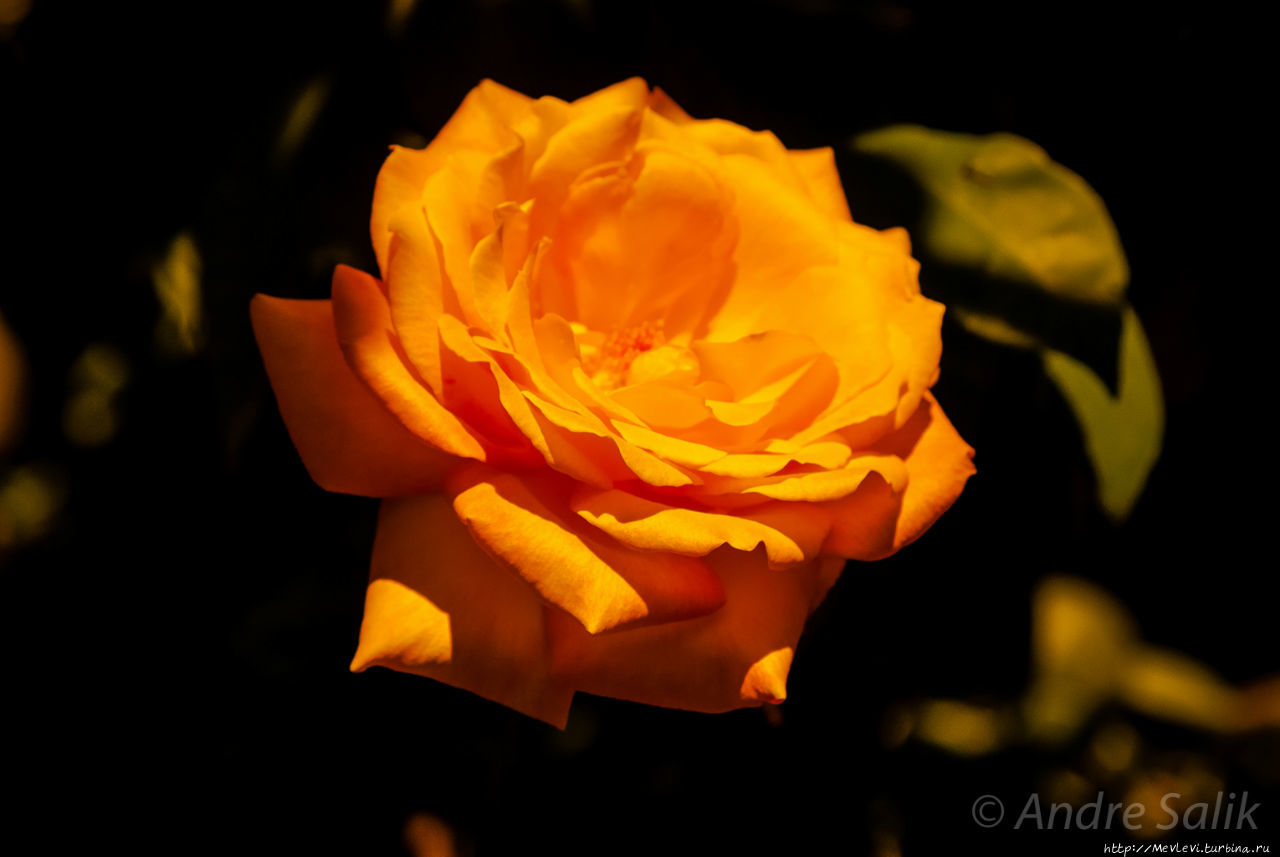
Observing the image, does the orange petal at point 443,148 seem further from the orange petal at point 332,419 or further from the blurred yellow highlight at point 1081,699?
the blurred yellow highlight at point 1081,699

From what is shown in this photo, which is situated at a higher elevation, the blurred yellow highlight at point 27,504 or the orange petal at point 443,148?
the orange petal at point 443,148

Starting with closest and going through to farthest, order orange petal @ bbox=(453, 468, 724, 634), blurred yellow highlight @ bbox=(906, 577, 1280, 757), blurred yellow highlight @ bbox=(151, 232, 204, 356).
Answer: orange petal @ bbox=(453, 468, 724, 634) < blurred yellow highlight @ bbox=(151, 232, 204, 356) < blurred yellow highlight @ bbox=(906, 577, 1280, 757)

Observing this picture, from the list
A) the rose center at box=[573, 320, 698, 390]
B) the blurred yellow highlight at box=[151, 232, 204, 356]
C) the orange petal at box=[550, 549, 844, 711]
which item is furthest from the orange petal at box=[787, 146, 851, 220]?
the blurred yellow highlight at box=[151, 232, 204, 356]

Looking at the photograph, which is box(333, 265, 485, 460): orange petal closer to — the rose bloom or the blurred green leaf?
the rose bloom

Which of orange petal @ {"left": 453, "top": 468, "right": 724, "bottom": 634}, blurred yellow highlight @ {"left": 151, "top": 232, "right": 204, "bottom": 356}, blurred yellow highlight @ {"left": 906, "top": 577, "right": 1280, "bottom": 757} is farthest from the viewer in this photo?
blurred yellow highlight @ {"left": 906, "top": 577, "right": 1280, "bottom": 757}

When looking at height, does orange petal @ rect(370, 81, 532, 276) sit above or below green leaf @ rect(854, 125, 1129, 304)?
above

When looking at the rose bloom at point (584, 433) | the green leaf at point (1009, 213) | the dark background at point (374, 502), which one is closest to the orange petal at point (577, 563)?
the rose bloom at point (584, 433)

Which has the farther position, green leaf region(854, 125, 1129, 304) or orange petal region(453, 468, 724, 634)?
green leaf region(854, 125, 1129, 304)

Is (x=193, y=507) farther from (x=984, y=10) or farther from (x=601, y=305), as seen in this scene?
(x=984, y=10)
